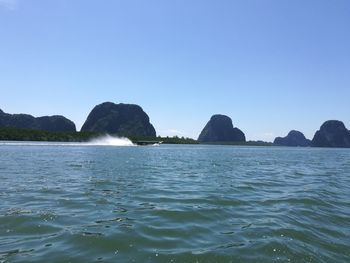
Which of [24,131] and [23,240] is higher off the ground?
[24,131]

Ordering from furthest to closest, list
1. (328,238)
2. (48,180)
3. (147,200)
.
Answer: (48,180), (147,200), (328,238)

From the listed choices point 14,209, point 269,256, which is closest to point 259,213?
point 269,256

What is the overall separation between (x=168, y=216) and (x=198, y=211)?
72.5 inches

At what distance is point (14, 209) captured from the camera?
16.5 metres

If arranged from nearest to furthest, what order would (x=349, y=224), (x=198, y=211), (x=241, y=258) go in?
(x=241, y=258) → (x=349, y=224) → (x=198, y=211)

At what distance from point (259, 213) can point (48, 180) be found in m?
18.3

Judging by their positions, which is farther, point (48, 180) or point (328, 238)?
point (48, 180)

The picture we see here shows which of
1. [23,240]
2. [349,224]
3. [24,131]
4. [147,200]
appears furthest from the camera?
[24,131]

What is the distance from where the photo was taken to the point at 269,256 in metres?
10.8

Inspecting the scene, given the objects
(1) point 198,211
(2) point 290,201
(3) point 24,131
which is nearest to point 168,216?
(1) point 198,211

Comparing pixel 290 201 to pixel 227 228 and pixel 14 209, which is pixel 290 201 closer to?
pixel 227 228

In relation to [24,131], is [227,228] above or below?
below

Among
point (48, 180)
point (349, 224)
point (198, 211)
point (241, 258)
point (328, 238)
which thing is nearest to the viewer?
point (241, 258)

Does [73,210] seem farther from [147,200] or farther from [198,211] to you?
[198,211]
